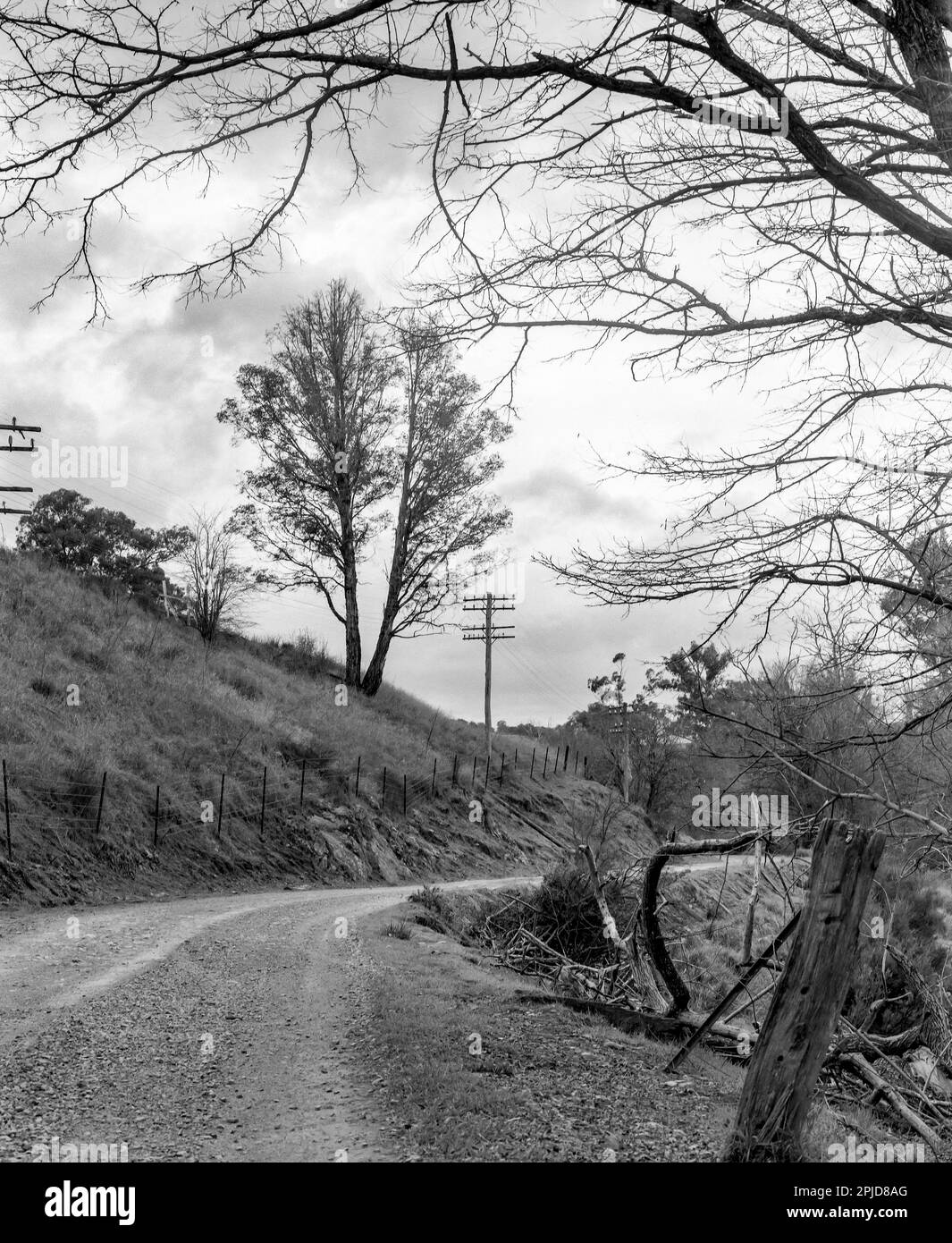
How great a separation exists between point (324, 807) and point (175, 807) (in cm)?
507

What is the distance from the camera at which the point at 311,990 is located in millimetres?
8664

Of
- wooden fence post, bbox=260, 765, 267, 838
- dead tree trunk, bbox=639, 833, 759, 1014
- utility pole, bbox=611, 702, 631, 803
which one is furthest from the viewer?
utility pole, bbox=611, 702, 631, 803

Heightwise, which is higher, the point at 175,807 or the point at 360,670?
the point at 360,670

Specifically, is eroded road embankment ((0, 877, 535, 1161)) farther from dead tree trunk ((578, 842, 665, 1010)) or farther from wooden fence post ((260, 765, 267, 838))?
wooden fence post ((260, 765, 267, 838))

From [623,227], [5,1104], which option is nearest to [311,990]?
[5,1104]

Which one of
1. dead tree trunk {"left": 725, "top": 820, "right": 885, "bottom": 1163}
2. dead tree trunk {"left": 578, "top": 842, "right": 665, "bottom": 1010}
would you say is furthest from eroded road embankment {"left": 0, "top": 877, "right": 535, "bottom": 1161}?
dead tree trunk {"left": 578, "top": 842, "right": 665, "bottom": 1010}

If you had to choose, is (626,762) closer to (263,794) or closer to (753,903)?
(263,794)

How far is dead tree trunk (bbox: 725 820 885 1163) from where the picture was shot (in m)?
4.46

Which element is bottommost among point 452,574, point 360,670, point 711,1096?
point 711,1096

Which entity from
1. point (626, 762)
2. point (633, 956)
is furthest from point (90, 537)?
point (633, 956)

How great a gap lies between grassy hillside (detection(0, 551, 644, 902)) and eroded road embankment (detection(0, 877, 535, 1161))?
4.56 meters

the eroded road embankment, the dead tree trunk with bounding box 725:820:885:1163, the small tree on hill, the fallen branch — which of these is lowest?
the fallen branch

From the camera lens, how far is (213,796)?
20.5 m
